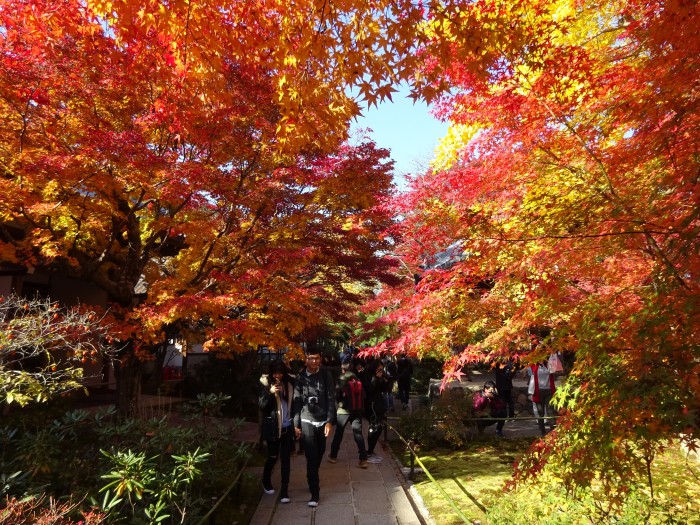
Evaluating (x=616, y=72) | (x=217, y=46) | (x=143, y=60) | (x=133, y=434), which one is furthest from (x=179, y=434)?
(x=616, y=72)

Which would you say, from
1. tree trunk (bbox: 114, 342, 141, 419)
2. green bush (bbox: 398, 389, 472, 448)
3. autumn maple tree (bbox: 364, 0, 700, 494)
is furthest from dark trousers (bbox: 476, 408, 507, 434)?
tree trunk (bbox: 114, 342, 141, 419)

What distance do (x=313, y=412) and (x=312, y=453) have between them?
0.45 meters

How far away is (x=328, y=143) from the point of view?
15.5ft

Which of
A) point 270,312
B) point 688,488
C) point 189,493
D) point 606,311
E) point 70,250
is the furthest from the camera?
point 270,312

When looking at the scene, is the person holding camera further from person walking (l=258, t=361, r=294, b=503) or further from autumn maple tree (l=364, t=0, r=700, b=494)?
person walking (l=258, t=361, r=294, b=503)

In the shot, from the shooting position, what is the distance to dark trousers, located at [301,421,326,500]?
5008 mm

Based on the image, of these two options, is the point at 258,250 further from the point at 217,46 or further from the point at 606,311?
the point at 606,311

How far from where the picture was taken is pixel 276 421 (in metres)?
5.41

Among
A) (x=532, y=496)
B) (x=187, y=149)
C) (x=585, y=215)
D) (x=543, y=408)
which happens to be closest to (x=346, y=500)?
(x=532, y=496)

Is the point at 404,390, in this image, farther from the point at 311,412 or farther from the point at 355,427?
the point at 311,412

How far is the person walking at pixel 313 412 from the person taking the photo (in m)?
5.03

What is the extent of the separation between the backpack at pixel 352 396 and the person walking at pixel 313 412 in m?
1.38

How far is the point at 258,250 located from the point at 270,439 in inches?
157

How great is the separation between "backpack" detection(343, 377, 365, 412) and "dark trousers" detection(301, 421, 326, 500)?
4.97 ft
